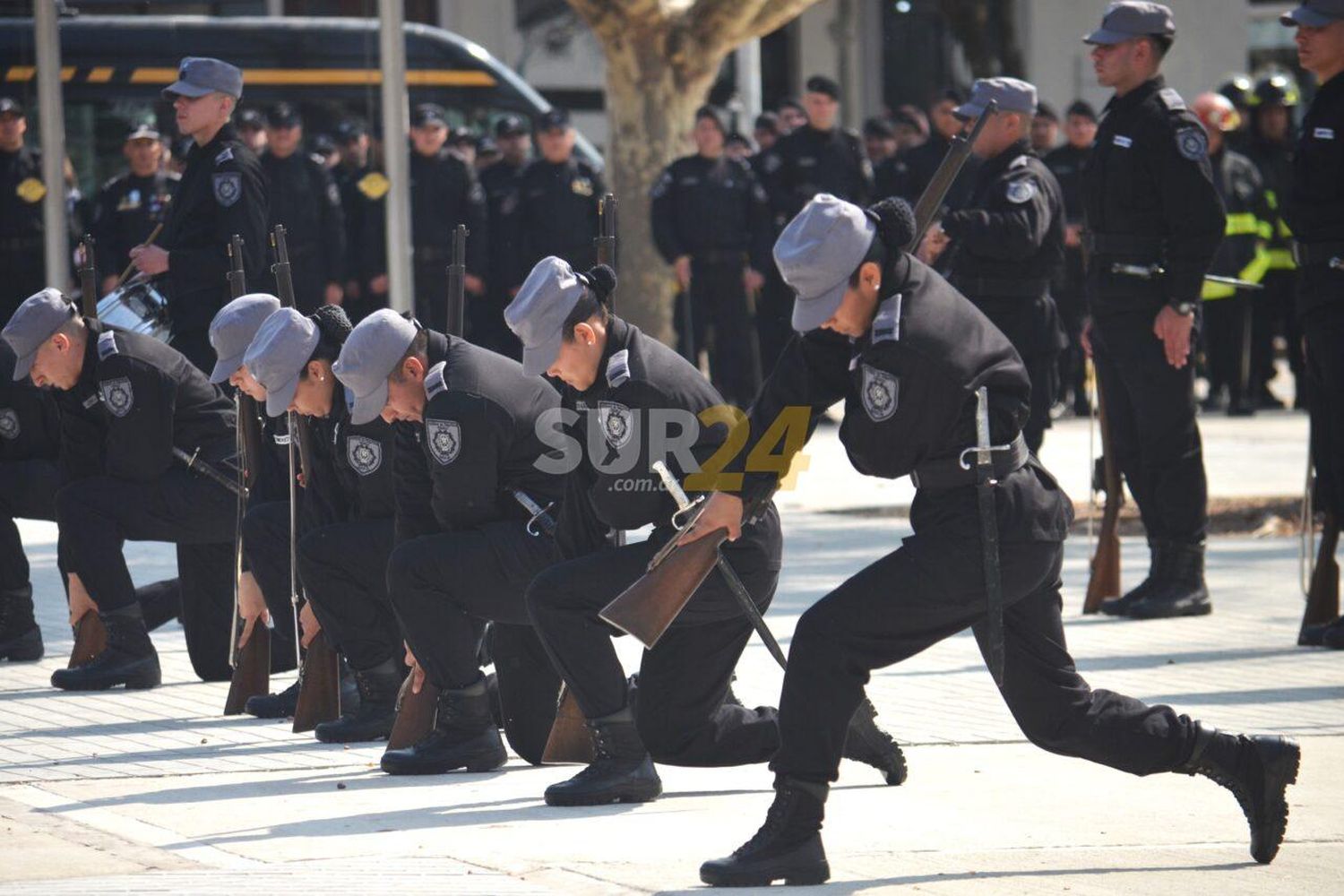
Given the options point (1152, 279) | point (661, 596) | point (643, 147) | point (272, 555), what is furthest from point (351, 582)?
point (643, 147)

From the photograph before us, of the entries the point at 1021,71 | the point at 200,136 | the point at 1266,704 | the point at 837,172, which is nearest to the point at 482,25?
the point at 1021,71

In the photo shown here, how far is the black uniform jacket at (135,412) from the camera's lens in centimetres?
793

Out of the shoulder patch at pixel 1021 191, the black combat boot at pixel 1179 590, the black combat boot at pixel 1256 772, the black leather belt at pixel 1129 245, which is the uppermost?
the shoulder patch at pixel 1021 191

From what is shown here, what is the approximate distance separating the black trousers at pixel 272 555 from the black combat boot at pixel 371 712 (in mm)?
464

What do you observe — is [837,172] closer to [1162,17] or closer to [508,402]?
[1162,17]

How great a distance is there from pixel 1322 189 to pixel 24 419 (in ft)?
15.8

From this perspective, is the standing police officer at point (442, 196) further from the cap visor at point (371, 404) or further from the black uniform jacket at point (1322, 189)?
the cap visor at point (371, 404)

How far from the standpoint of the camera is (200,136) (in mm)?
9609

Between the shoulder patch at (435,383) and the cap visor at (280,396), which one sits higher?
the shoulder patch at (435,383)

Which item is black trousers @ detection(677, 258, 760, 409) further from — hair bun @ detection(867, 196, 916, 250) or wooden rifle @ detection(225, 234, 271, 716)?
hair bun @ detection(867, 196, 916, 250)

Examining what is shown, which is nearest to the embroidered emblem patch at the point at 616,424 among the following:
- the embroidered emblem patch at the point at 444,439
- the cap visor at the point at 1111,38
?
the embroidered emblem patch at the point at 444,439

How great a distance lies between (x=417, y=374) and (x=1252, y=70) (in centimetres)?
2686

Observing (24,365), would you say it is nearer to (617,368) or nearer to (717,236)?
(617,368)

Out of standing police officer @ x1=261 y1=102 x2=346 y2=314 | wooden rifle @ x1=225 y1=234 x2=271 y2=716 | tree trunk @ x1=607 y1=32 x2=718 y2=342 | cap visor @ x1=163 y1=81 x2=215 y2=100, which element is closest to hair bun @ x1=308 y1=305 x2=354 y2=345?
wooden rifle @ x1=225 y1=234 x2=271 y2=716
